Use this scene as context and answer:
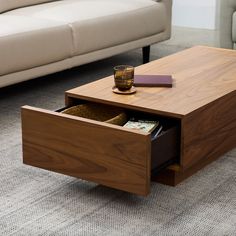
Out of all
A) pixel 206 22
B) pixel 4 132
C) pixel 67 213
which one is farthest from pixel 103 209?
pixel 206 22

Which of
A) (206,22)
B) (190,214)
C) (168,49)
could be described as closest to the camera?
(190,214)

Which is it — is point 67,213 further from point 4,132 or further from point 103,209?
point 4,132

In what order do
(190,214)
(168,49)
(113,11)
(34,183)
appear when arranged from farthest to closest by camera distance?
1. (168,49)
2. (113,11)
3. (34,183)
4. (190,214)

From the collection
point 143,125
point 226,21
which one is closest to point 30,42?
point 143,125

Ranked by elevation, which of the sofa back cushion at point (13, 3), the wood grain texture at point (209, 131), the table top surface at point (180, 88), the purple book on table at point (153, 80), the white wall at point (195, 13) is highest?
the sofa back cushion at point (13, 3)

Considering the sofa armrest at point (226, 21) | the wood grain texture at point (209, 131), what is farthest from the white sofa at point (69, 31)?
the wood grain texture at point (209, 131)

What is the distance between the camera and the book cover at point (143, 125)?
210 centimetres

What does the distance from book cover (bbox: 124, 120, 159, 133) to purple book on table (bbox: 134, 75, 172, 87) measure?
0.21 metres

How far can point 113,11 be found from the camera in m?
3.47

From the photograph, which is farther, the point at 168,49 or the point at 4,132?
the point at 168,49

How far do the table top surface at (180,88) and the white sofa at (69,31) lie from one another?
622mm

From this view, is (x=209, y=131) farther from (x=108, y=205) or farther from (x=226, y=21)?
(x=226, y=21)

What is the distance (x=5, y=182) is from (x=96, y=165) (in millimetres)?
399

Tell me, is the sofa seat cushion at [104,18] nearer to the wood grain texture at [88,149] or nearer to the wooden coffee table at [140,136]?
the wooden coffee table at [140,136]
